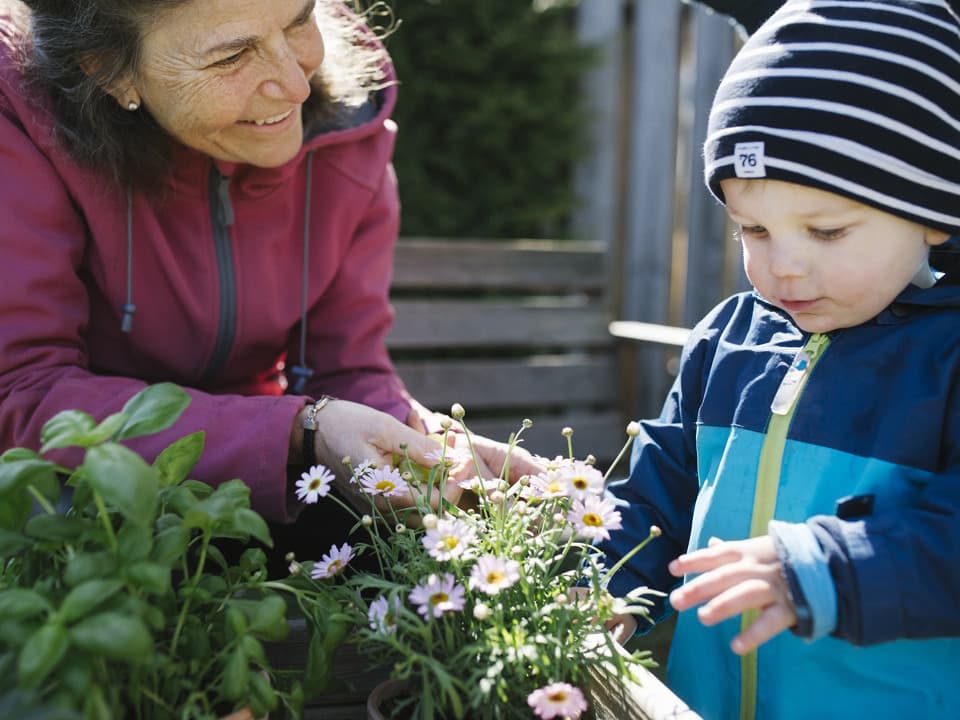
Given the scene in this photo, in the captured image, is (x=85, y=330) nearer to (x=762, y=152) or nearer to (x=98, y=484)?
(x=98, y=484)

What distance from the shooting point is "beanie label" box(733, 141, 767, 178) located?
1.04 meters

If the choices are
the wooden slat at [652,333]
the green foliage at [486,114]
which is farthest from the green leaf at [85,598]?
the green foliage at [486,114]

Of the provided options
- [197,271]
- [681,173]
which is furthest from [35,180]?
[681,173]

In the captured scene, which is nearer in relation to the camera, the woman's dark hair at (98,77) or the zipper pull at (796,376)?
the zipper pull at (796,376)

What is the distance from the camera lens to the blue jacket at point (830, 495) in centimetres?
90

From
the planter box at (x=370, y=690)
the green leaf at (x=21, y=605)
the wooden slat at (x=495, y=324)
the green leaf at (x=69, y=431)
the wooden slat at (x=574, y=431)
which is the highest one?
the green leaf at (x=69, y=431)

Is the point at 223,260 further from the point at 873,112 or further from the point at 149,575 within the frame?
the point at 873,112

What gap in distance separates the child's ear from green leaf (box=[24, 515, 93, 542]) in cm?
94

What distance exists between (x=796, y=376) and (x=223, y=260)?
3.27 ft

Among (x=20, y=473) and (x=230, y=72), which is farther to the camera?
(x=230, y=72)

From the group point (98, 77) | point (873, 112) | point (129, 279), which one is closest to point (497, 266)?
point (129, 279)

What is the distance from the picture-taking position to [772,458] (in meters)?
1.11

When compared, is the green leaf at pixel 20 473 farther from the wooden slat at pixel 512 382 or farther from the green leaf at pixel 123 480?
the wooden slat at pixel 512 382

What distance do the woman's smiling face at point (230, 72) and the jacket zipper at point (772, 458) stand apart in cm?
84
